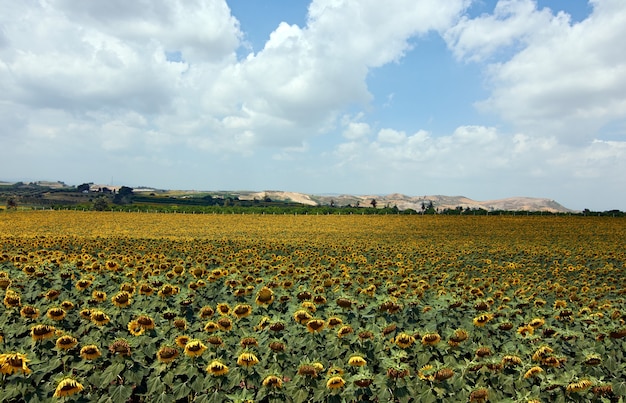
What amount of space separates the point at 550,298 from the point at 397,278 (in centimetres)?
433

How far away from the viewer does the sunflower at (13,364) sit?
4516mm

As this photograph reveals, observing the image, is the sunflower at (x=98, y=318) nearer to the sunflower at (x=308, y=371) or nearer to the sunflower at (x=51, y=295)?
the sunflower at (x=51, y=295)

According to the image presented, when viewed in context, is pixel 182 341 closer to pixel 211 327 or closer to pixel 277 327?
pixel 211 327

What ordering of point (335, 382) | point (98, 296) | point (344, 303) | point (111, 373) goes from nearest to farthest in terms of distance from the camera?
point (335, 382)
point (111, 373)
point (344, 303)
point (98, 296)

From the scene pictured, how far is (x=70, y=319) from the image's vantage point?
6855mm

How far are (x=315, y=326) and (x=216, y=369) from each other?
1.69m

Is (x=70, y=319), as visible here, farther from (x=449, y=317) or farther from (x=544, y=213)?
(x=544, y=213)

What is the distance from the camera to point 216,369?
4730 millimetres

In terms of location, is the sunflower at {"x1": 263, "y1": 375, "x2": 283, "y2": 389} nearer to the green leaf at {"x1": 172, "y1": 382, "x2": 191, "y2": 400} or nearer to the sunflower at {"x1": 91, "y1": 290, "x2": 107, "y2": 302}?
the green leaf at {"x1": 172, "y1": 382, "x2": 191, "y2": 400}

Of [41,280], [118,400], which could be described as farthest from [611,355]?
[41,280]

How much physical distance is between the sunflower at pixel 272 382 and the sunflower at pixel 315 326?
1.40 metres

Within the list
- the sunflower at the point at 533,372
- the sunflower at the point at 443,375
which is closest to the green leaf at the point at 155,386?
the sunflower at the point at 443,375

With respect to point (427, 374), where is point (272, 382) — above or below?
below

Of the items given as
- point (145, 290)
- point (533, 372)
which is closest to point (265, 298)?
point (145, 290)
